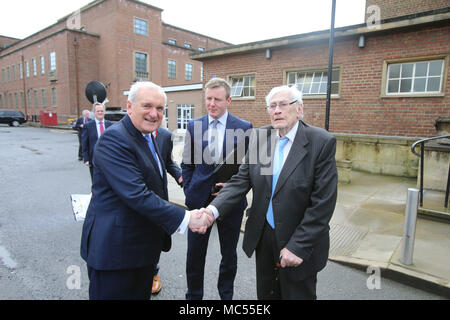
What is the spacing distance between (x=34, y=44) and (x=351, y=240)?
45152mm

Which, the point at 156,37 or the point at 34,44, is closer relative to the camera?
the point at 156,37

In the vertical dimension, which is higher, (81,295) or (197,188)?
(197,188)

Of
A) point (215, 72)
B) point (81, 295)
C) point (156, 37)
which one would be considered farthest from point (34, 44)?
point (81, 295)

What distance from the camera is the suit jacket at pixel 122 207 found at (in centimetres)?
168

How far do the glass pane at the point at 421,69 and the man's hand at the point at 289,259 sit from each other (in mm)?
9168

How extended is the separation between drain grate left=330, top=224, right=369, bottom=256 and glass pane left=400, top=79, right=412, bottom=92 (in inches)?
252

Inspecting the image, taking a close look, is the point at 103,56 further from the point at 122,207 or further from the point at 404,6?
the point at 122,207

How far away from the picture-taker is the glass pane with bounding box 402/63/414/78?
8.55 m

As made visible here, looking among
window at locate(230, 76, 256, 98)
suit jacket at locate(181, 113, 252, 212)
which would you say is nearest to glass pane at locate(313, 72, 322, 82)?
window at locate(230, 76, 256, 98)

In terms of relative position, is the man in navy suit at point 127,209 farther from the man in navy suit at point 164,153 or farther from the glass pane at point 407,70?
the glass pane at point 407,70

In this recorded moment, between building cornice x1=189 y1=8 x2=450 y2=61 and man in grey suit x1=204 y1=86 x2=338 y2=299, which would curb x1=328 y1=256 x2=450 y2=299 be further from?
building cornice x1=189 y1=8 x2=450 y2=61
